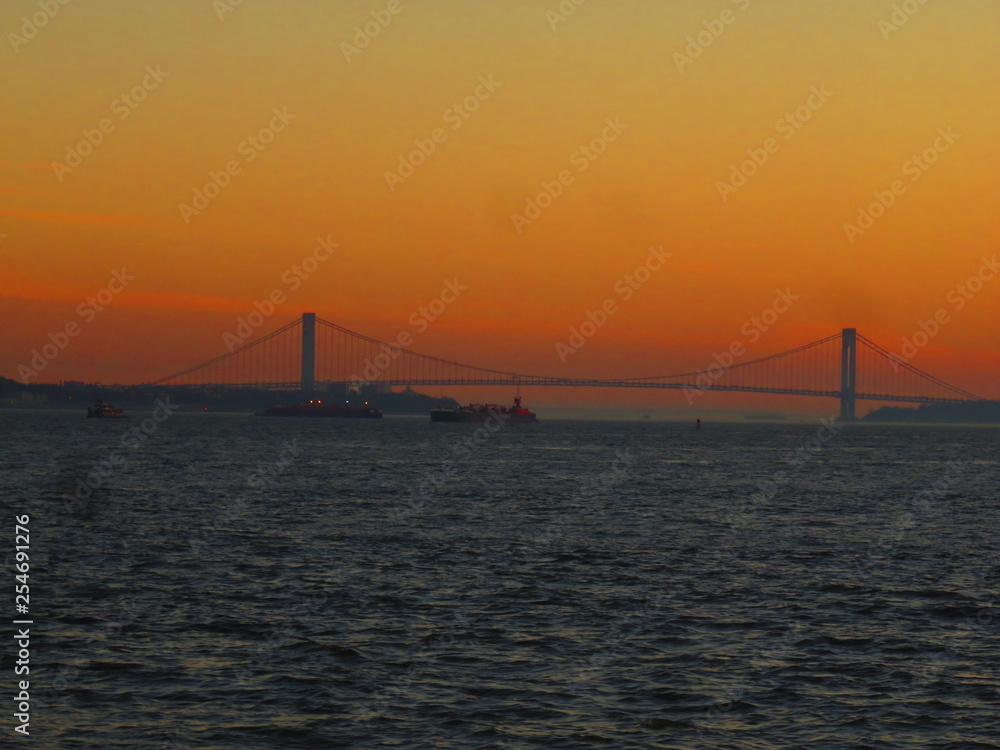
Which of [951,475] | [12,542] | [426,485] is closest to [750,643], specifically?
[12,542]

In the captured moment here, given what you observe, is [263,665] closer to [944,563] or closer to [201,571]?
[201,571]

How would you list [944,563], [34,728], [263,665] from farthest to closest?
1. [944,563]
2. [263,665]
3. [34,728]

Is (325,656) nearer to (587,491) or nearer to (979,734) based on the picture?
(979,734)

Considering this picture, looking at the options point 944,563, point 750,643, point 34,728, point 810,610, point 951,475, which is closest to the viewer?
point 34,728

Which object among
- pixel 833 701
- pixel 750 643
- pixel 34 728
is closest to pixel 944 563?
pixel 750 643

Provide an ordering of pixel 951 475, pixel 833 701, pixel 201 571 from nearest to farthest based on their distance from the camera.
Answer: pixel 833 701 < pixel 201 571 < pixel 951 475

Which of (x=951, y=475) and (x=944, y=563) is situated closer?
(x=944, y=563)
